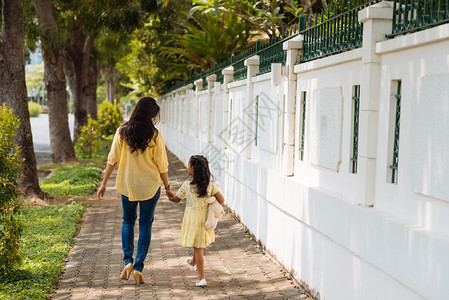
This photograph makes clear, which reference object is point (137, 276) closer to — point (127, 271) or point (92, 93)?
point (127, 271)

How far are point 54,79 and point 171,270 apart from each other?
1184cm

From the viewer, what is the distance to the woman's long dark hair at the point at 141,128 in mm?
5941

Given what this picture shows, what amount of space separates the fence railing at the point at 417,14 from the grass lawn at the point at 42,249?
3.86m

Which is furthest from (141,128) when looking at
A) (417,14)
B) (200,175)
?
(417,14)

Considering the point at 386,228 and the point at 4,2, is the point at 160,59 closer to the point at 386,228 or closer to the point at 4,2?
the point at 4,2

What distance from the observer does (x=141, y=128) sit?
19.6ft

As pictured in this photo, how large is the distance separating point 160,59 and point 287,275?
22.1m

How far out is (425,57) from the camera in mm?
3861

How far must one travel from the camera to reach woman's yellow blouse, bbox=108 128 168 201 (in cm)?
597

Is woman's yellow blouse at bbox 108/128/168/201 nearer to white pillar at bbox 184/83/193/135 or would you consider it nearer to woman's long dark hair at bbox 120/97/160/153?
woman's long dark hair at bbox 120/97/160/153

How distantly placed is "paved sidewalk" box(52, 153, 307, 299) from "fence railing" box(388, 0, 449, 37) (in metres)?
2.73

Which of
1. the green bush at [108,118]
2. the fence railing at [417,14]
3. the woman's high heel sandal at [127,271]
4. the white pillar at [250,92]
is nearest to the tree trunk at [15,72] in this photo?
the white pillar at [250,92]

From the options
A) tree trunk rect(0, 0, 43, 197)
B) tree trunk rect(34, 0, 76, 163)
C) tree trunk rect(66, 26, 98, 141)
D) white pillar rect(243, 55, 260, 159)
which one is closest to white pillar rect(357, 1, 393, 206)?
white pillar rect(243, 55, 260, 159)

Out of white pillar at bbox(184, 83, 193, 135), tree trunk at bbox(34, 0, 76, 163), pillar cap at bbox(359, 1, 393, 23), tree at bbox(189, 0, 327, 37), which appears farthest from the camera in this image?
white pillar at bbox(184, 83, 193, 135)
